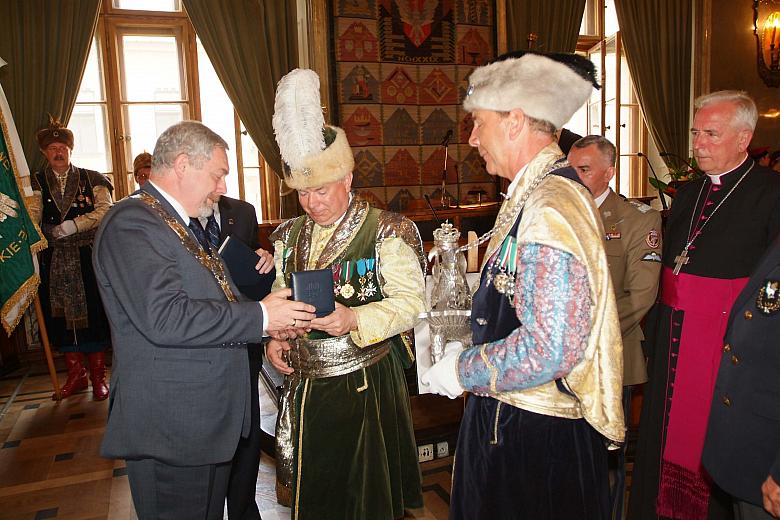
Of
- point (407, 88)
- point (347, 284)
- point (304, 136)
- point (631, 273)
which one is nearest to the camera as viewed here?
point (304, 136)

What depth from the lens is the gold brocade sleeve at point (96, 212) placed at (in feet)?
14.9

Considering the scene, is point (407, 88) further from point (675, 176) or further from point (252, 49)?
point (675, 176)

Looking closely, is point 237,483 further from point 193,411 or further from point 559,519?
point 559,519

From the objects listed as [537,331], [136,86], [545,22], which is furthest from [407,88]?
[537,331]

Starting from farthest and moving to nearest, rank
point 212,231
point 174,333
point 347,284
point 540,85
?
point 212,231 < point 347,284 < point 174,333 < point 540,85

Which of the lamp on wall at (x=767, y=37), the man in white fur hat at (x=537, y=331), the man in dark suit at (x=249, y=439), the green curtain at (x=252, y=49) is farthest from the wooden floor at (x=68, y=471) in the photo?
the lamp on wall at (x=767, y=37)

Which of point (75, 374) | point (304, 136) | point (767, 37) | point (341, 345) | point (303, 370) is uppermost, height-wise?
point (767, 37)

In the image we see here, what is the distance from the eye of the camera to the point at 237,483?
8.51ft

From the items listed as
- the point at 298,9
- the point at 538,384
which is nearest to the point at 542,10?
the point at 298,9

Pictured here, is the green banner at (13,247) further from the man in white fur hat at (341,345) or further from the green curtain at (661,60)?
→ the green curtain at (661,60)

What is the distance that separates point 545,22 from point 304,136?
627 centimetres

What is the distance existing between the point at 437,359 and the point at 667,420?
1.45 metres

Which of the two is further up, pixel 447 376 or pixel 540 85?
pixel 540 85

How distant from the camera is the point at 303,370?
87.0 inches
